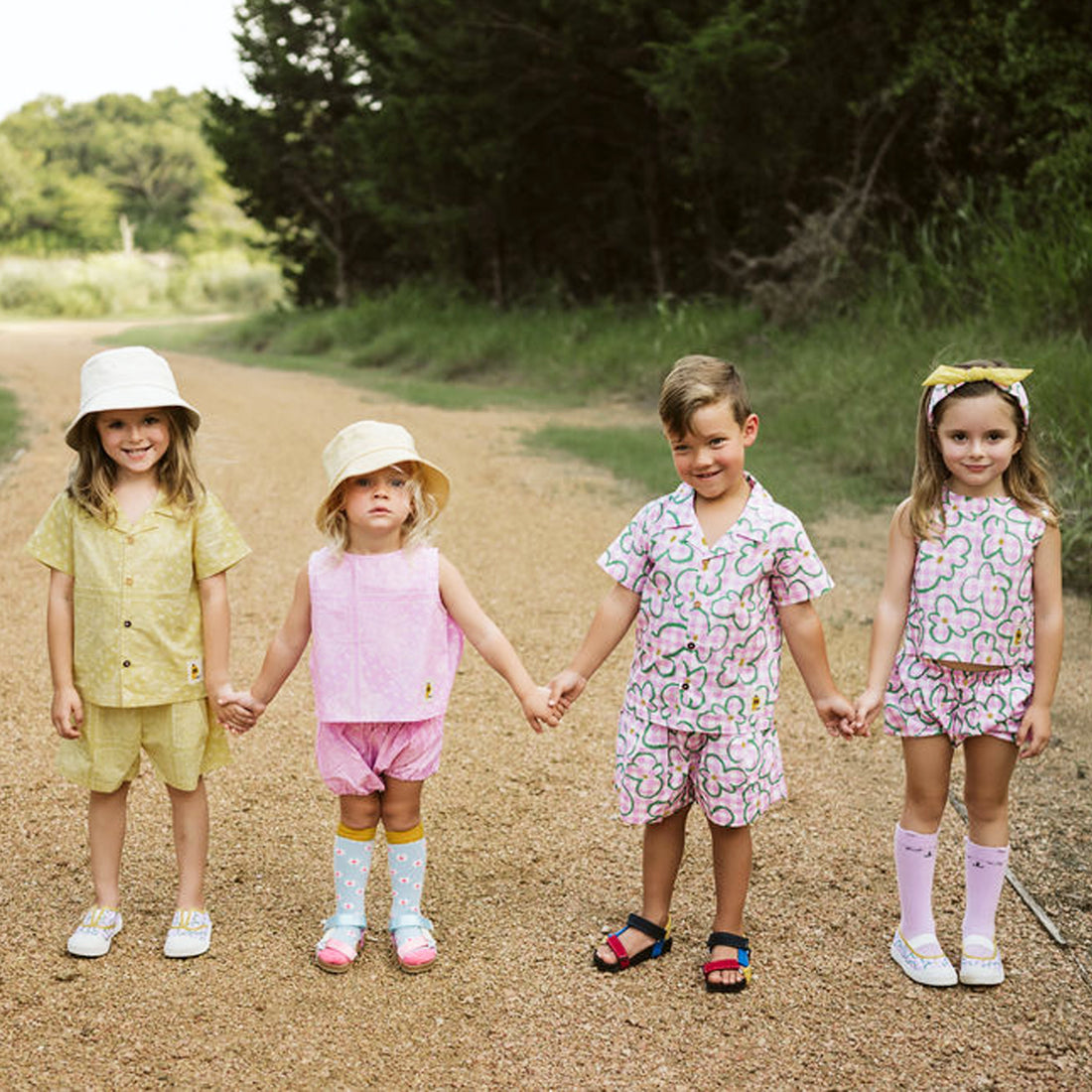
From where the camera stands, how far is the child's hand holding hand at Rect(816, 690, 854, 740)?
299cm

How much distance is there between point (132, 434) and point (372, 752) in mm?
957

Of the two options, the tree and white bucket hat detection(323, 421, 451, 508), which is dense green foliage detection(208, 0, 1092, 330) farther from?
white bucket hat detection(323, 421, 451, 508)

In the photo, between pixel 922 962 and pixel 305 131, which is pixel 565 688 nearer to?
pixel 922 962

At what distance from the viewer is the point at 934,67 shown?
11938 mm

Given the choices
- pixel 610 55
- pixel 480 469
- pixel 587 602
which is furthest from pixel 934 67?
pixel 587 602

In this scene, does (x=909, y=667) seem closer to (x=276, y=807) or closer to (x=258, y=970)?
(x=258, y=970)

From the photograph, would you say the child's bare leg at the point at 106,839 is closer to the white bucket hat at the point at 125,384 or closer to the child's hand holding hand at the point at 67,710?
the child's hand holding hand at the point at 67,710

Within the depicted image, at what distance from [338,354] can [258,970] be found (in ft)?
58.9

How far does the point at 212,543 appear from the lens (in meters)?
3.19

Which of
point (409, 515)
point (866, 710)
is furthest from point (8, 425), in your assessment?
point (866, 710)

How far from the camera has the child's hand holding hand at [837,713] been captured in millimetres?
2988

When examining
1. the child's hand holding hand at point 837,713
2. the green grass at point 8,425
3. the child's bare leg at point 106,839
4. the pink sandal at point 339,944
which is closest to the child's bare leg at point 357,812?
the pink sandal at point 339,944

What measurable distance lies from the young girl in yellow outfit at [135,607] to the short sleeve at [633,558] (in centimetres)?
92

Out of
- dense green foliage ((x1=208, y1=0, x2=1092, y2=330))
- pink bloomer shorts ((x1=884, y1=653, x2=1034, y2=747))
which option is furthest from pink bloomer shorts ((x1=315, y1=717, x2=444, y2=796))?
dense green foliage ((x1=208, y1=0, x2=1092, y2=330))
